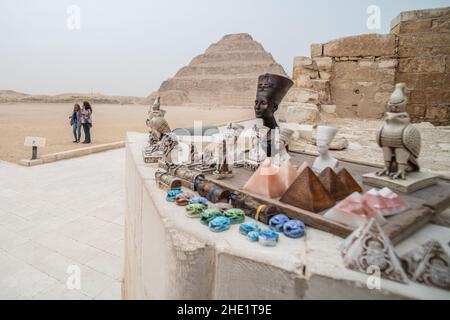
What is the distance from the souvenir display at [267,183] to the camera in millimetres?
1544

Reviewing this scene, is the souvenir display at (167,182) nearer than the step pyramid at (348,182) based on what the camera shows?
No

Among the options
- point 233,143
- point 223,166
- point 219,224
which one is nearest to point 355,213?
point 219,224

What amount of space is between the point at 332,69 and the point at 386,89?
3.74 ft

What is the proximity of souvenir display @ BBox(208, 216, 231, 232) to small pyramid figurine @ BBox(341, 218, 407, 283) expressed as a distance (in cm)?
49

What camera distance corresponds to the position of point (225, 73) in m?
100

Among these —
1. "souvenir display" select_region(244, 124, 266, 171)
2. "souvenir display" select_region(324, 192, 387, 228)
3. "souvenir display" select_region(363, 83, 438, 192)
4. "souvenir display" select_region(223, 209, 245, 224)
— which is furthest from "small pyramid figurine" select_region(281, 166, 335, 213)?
"souvenir display" select_region(244, 124, 266, 171)

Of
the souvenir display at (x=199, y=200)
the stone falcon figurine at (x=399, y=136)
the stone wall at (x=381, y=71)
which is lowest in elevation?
the souvenir display at (x=199, y=200)

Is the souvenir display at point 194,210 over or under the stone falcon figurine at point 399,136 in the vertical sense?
under

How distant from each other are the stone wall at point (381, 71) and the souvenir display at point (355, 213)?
13.9ft

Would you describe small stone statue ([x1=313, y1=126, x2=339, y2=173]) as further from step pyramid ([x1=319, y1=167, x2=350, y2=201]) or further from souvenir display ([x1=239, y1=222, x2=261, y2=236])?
souvenir display ([x1=239, y1=222, x2=261, y2=236])

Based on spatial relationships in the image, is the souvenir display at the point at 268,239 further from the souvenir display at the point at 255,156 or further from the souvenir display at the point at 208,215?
the souvenir display at the point at 255,156

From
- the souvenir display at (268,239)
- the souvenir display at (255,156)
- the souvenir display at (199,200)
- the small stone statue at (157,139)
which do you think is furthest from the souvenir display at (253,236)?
the small stone statue at (157,139)

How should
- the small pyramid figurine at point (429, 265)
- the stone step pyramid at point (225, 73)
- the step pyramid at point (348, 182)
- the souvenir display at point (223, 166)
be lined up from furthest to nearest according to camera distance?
the stone step pyramid at point (225, 73)
the souvenir display at point (223, 166)
the step pyramid at point (348, 182)
the small pyramid figurine at point (429, 265)

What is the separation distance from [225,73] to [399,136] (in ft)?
339
